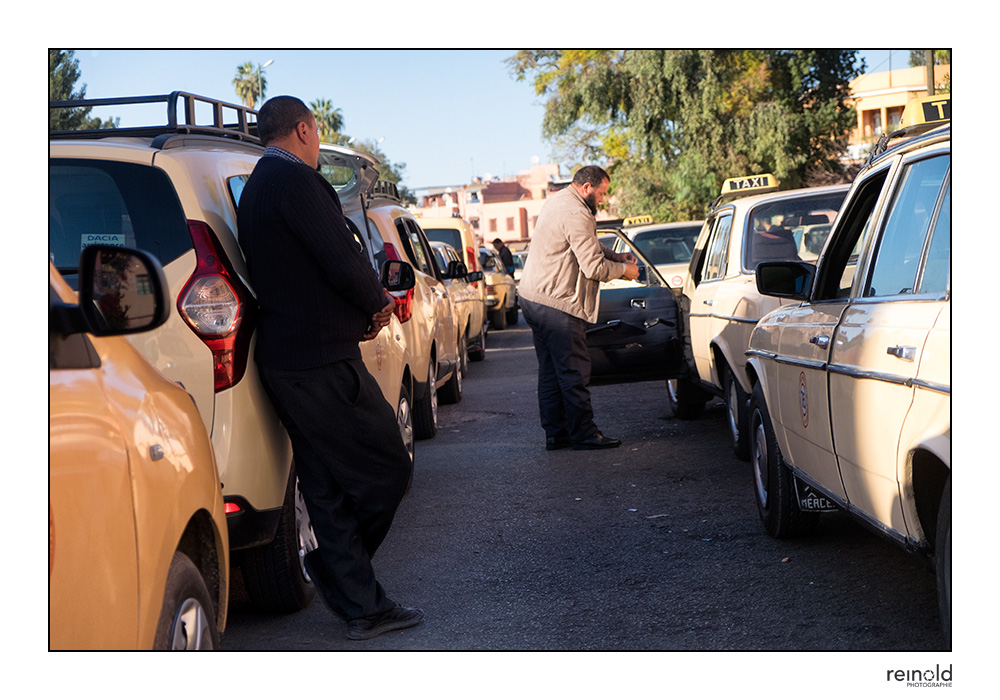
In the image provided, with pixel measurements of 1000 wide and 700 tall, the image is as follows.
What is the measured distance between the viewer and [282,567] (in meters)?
4.38

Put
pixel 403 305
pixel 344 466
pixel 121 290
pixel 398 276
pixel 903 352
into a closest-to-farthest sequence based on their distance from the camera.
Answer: pixel 121 290, pixel 903 352, pixel 344 466, pixel 398 276, pixel 403 305

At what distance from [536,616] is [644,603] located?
454 mm

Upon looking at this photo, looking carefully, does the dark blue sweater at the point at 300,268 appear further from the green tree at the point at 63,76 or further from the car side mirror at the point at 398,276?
the car side mirror at the point at 398,276

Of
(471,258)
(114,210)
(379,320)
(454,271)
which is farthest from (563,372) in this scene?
(471,258)

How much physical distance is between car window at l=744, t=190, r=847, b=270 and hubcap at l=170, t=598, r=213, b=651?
526 centimetres

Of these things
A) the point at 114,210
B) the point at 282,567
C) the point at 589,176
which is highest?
the point at 589,176

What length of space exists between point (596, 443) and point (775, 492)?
9.68 feet

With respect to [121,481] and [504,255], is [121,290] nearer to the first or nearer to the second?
[121,481]

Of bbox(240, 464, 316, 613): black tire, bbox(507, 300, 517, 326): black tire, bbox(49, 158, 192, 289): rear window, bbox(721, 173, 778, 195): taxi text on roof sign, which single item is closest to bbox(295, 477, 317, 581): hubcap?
bbox(240, 464, 316, 613): black tire

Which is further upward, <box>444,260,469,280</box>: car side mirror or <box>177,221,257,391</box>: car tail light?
<box>444,260,469,280</box>: car side mirror

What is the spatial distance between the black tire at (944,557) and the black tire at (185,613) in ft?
6.40

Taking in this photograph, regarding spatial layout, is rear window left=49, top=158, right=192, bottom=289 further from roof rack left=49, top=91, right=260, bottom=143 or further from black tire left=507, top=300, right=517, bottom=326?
black tire left=507, top=300, right=517, bottom=326

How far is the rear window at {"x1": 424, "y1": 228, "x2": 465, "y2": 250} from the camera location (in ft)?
61.7

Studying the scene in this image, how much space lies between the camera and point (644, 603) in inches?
177
